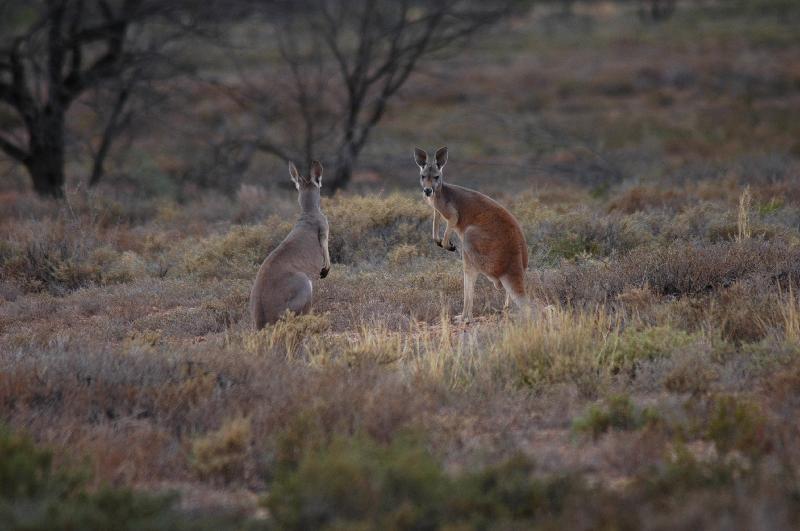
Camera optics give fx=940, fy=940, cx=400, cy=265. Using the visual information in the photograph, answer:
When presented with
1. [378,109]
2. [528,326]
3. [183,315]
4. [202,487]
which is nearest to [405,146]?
[378,109]

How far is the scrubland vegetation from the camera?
14.7ft

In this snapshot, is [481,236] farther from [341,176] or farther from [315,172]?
[341,176]

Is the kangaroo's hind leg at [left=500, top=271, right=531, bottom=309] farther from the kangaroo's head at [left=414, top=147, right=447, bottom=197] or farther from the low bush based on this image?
the low bush

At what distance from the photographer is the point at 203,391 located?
6.30 metres

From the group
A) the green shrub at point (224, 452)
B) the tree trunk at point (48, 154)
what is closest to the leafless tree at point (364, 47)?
the tree trunk at point (48, 154)

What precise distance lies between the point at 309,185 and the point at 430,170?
1.66 metres

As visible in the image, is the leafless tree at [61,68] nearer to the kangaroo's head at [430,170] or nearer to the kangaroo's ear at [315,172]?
the kangaroo's ear at [315,172]

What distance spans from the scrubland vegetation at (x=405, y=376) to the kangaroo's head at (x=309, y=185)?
901 mm

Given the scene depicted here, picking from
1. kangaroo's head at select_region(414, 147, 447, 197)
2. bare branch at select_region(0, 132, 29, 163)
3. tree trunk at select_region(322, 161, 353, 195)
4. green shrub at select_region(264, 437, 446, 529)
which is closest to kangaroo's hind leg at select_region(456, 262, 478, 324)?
kangaroo's head at select_region(414, 147, 447, 197)

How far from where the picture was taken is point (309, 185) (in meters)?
10.3

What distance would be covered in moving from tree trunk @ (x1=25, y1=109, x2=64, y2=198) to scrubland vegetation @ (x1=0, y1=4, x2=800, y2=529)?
2395 millimetres

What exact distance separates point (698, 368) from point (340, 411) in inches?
98.5

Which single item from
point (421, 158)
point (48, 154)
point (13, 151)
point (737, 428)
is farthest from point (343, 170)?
point (737, 428)

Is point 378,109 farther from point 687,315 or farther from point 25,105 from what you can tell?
point 687,315
